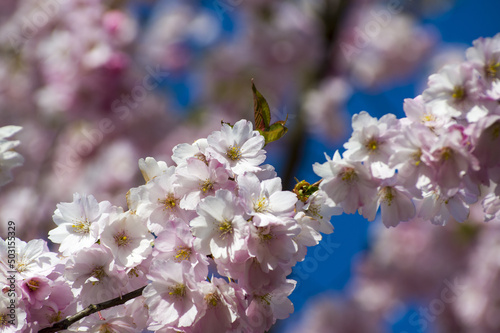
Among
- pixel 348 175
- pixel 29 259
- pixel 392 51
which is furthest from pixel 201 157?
pixel 392 51

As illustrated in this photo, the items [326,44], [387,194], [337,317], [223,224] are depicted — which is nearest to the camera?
[223,224]

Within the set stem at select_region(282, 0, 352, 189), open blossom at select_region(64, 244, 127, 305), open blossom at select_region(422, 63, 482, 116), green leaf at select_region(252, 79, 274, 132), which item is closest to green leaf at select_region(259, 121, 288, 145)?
→ green leaf at select_region(252, 79, 274, 132)

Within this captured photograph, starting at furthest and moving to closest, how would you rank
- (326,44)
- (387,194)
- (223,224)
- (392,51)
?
(392,51), (326,44), (387,194), (223,224)

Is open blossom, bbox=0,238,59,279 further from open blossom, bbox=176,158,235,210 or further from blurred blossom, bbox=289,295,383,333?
blurred blossom, bbox=289,295,383,333

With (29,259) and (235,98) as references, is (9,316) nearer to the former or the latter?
(29,259)

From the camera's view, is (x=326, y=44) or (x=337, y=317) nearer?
(x=326, y=44)

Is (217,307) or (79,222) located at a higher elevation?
(79,222)
